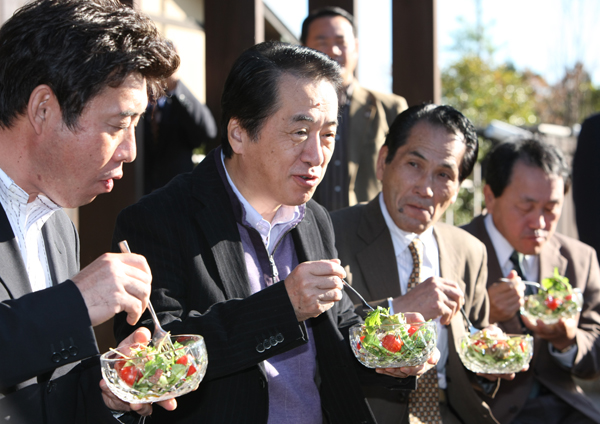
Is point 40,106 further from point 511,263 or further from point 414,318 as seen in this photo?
point 511,263

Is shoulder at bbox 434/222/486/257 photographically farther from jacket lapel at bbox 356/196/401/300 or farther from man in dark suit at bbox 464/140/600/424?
jacket lapel at bbox 356/196/401/300

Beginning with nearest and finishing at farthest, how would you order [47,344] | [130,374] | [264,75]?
1. [47,344]
2. [130,374]
3. [264,75]

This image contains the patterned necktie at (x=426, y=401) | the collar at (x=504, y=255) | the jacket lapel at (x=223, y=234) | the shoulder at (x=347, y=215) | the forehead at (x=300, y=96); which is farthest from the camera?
the collar at (x=504, y=255)

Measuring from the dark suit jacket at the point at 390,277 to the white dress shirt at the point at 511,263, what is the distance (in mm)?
500

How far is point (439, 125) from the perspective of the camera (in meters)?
3.07

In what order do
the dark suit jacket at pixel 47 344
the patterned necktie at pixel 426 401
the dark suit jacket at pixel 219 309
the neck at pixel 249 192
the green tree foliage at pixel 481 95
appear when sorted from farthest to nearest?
the green tree foliage at pixel 481 95
the patterned necktie at pixel 426 401
the neck at pixel 249 192
the dark suit jacket at pixel 219 309
the dark suit jacket at pixel 47 344

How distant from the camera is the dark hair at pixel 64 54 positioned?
1812 millimetres

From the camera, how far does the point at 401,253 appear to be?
309 centimetres

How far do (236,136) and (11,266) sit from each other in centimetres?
90

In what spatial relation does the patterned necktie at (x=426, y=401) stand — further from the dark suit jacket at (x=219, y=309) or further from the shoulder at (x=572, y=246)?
the shoulder at (x=572, y=246)

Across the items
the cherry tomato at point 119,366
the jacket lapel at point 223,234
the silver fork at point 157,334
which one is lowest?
the cherry tomato at point 119,366

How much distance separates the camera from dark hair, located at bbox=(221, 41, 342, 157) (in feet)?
7.47

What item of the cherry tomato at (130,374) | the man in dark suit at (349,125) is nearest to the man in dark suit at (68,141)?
the cherry tomato at (130,374)

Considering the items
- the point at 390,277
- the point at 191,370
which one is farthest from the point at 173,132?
the point at 191,370
